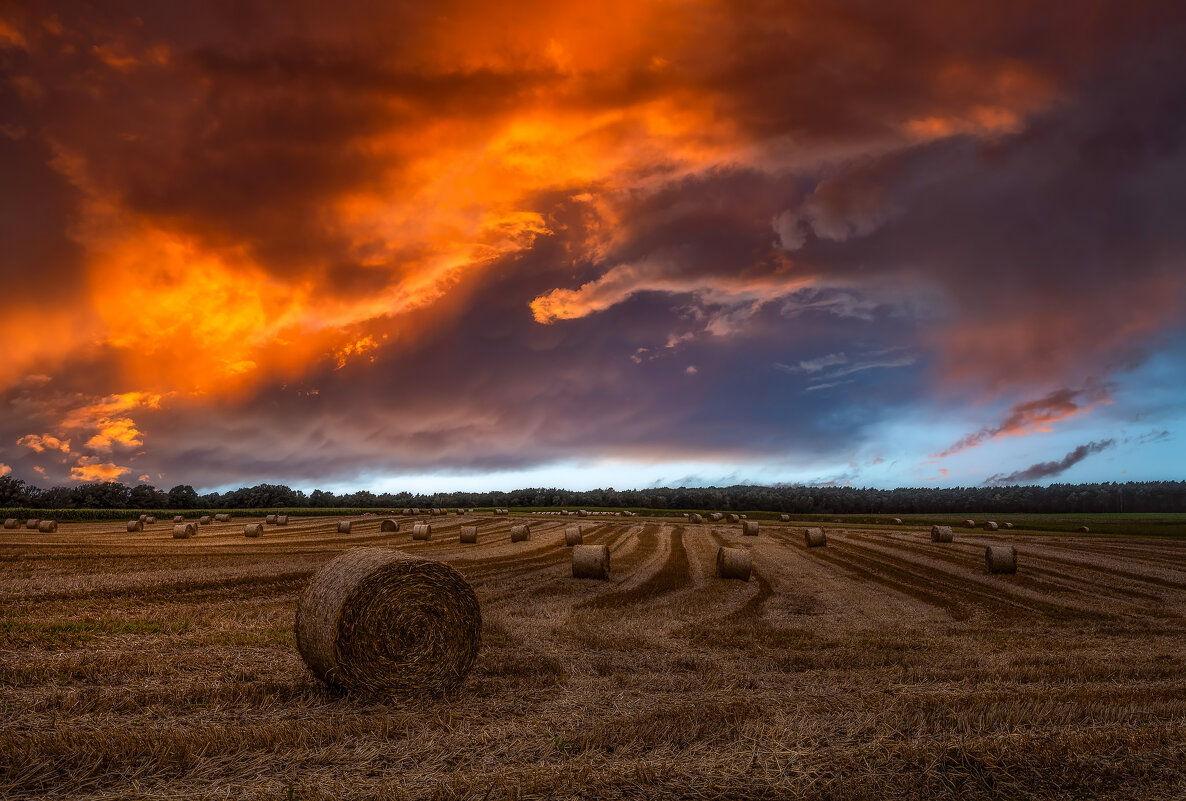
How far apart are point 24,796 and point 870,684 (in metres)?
8.92

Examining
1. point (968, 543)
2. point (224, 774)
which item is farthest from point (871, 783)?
point (968, 543)

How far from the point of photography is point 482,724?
22.5ft

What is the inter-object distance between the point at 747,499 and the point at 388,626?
88.0 meters

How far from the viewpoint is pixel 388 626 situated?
8797mm

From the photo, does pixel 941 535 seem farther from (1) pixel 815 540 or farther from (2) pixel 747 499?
(2) pixel 747 499

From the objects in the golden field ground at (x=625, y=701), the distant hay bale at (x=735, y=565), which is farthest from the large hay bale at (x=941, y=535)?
the distant hay bale at (x=735, y=565)

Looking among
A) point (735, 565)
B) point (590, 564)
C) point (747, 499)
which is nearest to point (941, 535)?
point (735, 565)

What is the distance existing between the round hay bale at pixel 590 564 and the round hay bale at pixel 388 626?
358 inches

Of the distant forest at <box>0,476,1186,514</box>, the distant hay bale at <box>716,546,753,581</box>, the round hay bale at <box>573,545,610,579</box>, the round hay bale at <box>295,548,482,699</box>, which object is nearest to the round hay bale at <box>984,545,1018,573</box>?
the distant hay bale at <box>716,546,753,581</box>

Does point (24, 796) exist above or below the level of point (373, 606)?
below

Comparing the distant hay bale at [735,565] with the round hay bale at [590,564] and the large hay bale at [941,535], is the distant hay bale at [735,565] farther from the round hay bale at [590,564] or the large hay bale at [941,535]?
the large hay bale at [941,535]

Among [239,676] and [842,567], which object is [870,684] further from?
[842,567]

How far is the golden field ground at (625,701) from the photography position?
5469 mm

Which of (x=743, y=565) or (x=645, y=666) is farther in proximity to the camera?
(x=743, y=565)
